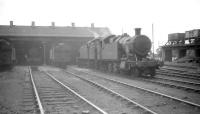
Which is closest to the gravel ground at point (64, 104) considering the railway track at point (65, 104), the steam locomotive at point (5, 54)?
the railway track at point (65, 104)

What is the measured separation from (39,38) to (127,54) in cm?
2928

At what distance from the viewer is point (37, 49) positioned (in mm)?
38969

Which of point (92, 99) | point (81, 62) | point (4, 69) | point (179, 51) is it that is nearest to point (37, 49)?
point (81, 62)

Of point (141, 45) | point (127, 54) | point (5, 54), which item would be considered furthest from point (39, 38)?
point (141, 45)

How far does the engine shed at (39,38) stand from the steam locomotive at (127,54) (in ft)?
64.0

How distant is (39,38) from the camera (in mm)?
43250

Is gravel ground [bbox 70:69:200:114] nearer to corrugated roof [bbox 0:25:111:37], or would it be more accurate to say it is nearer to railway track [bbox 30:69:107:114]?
railway track [bbox 30:69:107:114]

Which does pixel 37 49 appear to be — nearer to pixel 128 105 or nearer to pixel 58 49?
pixel 58 49

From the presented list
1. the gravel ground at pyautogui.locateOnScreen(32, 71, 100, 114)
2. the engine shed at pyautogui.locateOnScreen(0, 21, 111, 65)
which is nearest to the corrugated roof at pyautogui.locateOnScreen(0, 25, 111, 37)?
the engine shed at pyautogui.locateOnScreen(0, 21, 111, 65)

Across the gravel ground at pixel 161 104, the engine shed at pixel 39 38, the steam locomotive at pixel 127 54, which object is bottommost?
the gravel ground at pixel 161 104

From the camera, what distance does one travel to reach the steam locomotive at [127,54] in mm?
16203

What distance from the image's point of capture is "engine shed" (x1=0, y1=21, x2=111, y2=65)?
3939 centimetres

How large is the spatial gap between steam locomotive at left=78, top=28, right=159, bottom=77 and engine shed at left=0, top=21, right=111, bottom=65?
768 inches

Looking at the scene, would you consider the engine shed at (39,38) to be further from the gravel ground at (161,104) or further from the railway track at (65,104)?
the gravel ground at (161,104)
